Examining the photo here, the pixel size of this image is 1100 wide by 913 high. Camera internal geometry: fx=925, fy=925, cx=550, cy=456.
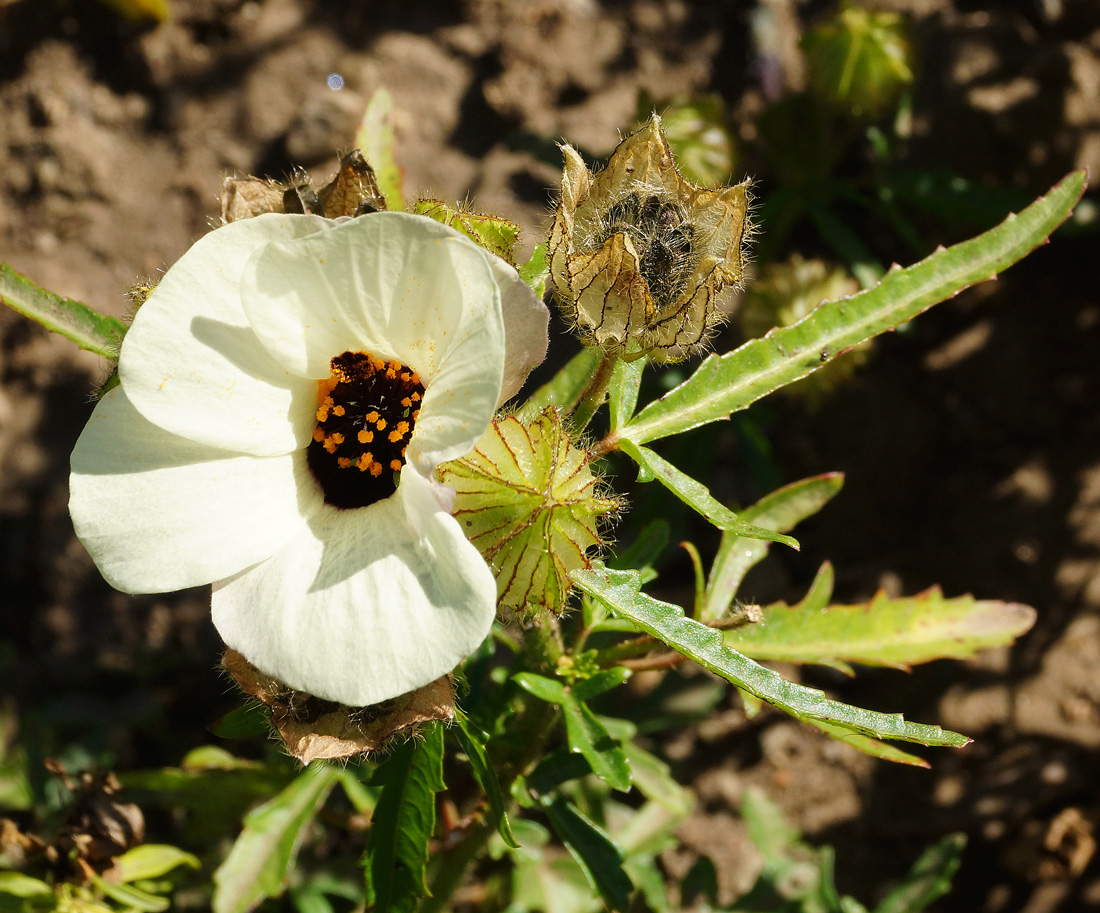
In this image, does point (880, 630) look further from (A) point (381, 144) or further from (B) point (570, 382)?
(A) point (381, 144)

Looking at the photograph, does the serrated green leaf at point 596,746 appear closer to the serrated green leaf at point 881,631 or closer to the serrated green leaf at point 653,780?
the serrated green leaf at point 881,631

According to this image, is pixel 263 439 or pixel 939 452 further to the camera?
pixel 939 452

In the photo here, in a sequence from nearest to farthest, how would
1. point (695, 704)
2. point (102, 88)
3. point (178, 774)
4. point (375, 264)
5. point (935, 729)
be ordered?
point (375, 264)
point (935, 729)
point (178, 774)
point (695, 704)
point (102, 88)

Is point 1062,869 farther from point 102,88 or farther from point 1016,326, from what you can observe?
point 102,88

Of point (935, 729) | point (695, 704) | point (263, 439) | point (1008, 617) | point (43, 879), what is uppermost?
point (263, 439)

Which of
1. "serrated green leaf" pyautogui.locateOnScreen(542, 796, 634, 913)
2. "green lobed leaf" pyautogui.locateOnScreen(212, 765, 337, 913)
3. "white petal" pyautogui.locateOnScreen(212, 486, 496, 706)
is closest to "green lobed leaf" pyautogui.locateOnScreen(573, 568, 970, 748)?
"white petal" pyautogui.locateOnScreen(212, 486, 496, 706)

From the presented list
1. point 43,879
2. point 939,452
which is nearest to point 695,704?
point 939,452

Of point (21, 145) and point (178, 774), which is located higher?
point (21, 145)

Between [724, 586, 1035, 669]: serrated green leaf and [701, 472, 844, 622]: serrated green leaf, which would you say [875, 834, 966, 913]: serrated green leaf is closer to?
[724, 586, 1035, 669]: serrated green leaf
